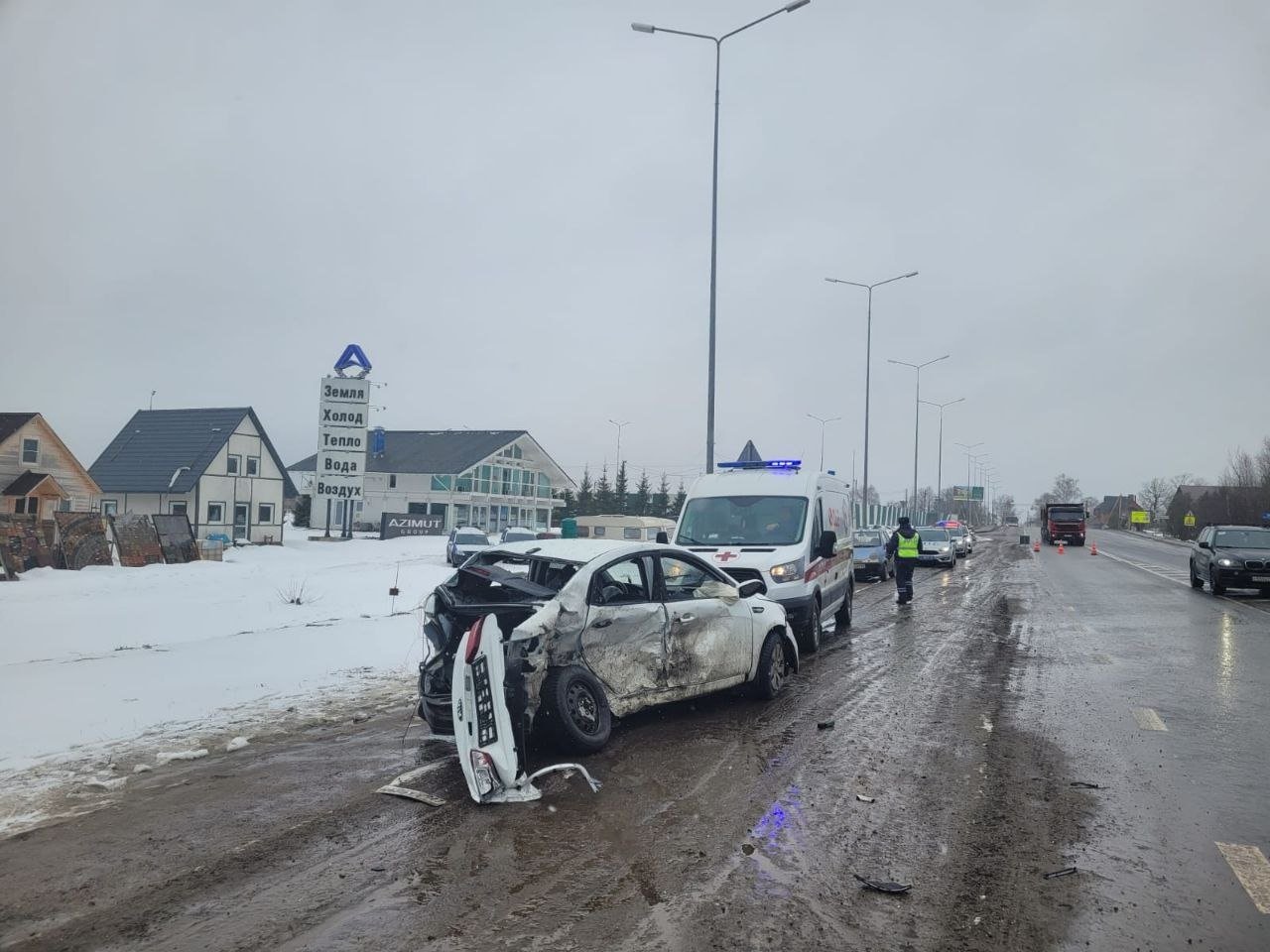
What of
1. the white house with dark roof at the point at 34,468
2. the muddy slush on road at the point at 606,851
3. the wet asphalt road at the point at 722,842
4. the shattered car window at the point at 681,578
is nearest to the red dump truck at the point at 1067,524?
the wet asphalt road at the point at 722,842

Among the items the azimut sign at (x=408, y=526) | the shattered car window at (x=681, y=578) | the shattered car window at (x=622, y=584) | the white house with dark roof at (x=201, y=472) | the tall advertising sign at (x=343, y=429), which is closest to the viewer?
the shattered car window at (x=622, y=584)

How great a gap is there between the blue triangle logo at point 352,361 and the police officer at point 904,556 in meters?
17.9

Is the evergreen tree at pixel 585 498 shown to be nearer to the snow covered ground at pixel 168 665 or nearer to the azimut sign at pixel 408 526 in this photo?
the azimut sign at pixel 408 526

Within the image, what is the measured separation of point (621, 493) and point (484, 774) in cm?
7295

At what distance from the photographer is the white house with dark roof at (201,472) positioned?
43.2m

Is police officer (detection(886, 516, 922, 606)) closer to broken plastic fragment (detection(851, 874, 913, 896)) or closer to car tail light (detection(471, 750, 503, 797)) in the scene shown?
car tail light (detection(471, 750, 503, 797))

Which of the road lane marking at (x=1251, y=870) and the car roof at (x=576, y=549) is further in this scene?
the car roof at (x=576, y=549)

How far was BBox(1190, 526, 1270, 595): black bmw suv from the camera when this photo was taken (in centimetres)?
2028

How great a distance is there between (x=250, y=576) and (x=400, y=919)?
21773mm

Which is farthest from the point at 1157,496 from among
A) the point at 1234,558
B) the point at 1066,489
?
the point at 1234,558

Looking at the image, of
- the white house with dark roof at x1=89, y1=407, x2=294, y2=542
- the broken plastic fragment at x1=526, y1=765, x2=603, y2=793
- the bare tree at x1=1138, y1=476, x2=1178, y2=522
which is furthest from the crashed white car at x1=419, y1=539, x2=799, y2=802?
the bare tree at x1=1138, y1=476, x2=1178, y2=522

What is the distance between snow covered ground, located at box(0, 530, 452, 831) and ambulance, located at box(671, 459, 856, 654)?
424 centimetres

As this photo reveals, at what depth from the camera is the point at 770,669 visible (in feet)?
29.4

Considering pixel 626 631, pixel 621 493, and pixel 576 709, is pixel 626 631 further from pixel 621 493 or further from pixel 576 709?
pixel 621 493
